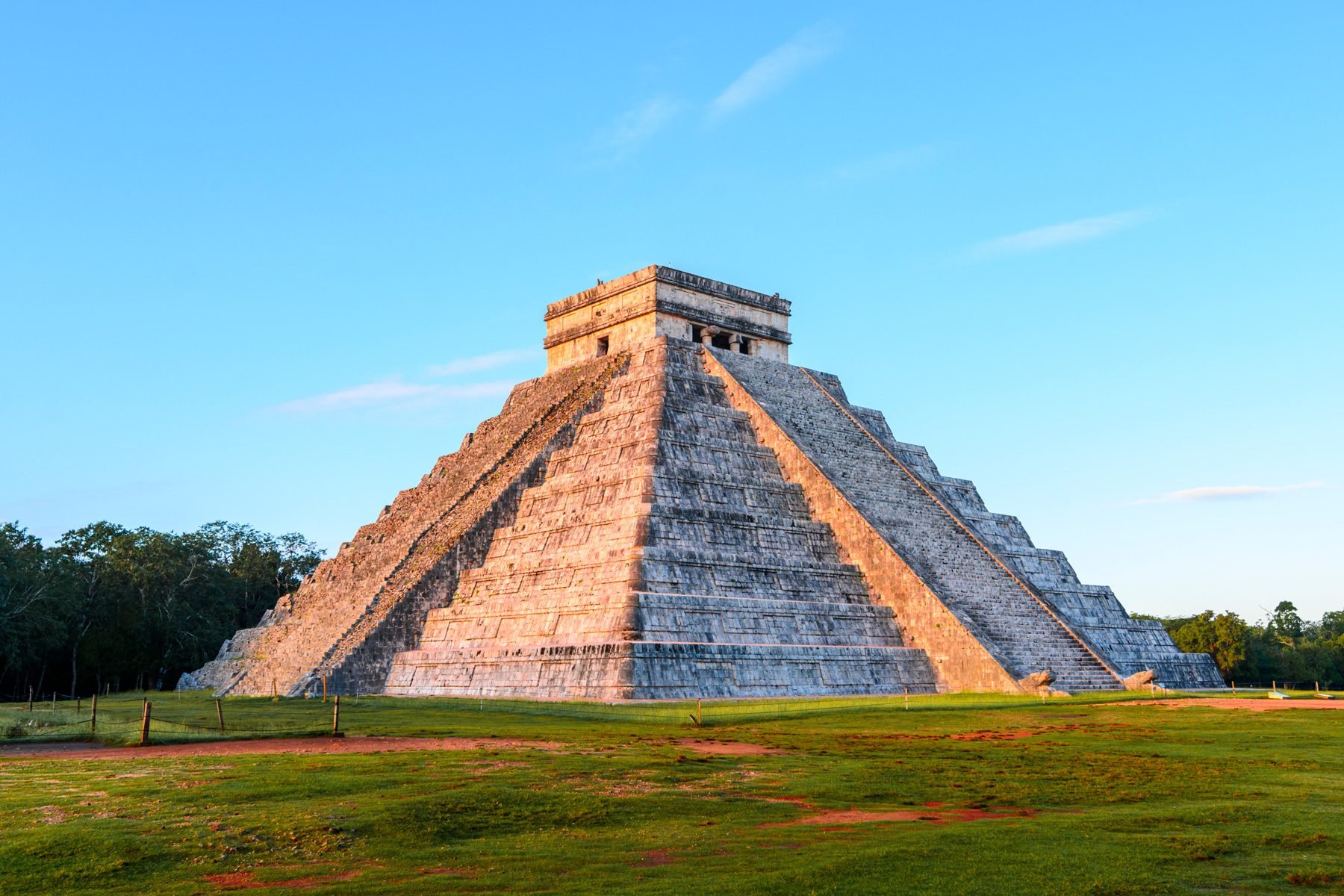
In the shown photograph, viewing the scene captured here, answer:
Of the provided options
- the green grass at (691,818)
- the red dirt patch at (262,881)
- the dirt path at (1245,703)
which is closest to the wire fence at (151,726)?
the green grass at (691,818)

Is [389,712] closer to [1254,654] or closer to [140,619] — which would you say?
[140,619]

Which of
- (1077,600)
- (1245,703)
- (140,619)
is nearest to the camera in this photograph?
(1245,703)

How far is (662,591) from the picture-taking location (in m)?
27.5

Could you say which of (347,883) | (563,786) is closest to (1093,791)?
(563,786)

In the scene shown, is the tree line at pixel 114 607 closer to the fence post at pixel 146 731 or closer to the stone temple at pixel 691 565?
the stone temple at pixel 691 565

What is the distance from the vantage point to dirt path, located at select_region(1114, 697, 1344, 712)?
26.0m

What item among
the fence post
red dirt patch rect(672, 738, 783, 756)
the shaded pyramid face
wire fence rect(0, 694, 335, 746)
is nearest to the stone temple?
the shaded pyramid face

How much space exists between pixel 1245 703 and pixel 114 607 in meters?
42.9

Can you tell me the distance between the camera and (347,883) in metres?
9.16

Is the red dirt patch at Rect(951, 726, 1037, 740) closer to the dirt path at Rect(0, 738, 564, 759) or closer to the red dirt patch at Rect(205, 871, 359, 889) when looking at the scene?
the dirt path at Rect(0, 738, 564, 759)

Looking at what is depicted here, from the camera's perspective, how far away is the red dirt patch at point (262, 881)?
29.9ft

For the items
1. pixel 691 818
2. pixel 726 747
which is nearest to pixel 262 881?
pixel 691 818

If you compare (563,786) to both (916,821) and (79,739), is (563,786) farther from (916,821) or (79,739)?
(79,739)

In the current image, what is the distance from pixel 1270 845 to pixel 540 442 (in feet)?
91.4
